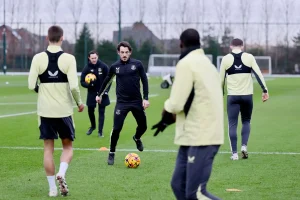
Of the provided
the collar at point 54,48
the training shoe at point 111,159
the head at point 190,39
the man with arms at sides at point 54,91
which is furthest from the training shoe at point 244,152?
the head at point 190,39

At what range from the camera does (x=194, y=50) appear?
22.6ft

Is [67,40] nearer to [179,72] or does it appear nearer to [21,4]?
[21,4]

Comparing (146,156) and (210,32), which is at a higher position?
(210,32)

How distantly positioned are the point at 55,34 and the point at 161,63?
6237 centimetres

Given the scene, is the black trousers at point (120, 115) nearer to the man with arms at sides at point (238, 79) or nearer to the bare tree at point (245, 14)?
the man with arms at sides at point (238, 79)

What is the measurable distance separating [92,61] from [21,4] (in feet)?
215

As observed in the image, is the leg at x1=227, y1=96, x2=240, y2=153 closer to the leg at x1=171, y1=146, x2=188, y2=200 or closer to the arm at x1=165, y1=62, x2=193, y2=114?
the leg at x1=171, y1=146, x2=188, y2=200

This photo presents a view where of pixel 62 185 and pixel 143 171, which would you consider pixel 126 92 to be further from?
pixel 62 185

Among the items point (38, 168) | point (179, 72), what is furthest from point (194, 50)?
point (38, 168)

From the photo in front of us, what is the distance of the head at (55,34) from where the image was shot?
9109 millimetres

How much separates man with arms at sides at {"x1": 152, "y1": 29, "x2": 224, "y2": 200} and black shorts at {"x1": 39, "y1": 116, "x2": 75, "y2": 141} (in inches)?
105

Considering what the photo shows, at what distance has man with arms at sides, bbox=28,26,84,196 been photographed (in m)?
9.18

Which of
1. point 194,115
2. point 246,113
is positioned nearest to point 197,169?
point 194,115

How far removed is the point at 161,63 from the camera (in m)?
71.4
